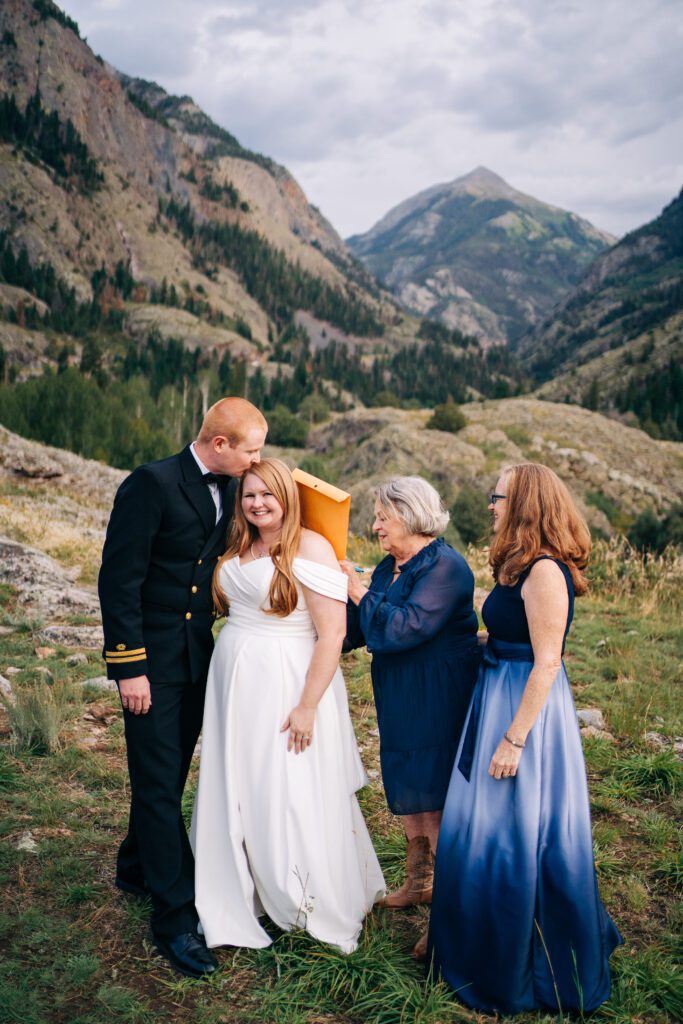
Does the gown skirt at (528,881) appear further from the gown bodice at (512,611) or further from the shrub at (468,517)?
the shrub at (468,517)

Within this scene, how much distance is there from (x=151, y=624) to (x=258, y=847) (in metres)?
1.12

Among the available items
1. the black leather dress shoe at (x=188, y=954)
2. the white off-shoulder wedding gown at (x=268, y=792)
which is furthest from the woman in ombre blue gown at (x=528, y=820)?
the black leather dress shoe at (x=188, y=954)

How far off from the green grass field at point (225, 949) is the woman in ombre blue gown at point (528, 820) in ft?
0.54

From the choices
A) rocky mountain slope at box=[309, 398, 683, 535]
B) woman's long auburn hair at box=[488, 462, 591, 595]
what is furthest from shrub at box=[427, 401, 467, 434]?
woman's long auburn hair at box=[488, 462, 591, 595]

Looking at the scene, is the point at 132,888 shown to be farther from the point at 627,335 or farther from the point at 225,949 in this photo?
the point at 627,335

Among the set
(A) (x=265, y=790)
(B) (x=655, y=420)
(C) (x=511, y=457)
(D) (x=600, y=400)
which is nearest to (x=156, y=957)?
(A) (x=265, y=790)

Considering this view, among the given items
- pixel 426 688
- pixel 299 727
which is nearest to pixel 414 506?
pixel 426 688

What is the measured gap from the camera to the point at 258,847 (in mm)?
3186

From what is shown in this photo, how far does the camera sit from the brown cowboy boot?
11.9 ft

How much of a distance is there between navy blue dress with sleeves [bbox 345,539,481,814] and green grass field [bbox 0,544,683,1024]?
76 centimetres

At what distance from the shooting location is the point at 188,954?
10.2 feet

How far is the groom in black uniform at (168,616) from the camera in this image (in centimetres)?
306

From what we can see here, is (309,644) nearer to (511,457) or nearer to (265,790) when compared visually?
(265,790)

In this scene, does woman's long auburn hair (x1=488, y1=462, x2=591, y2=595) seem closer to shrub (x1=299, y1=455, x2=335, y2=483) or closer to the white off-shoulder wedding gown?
the white off-shoulder wedding gown
